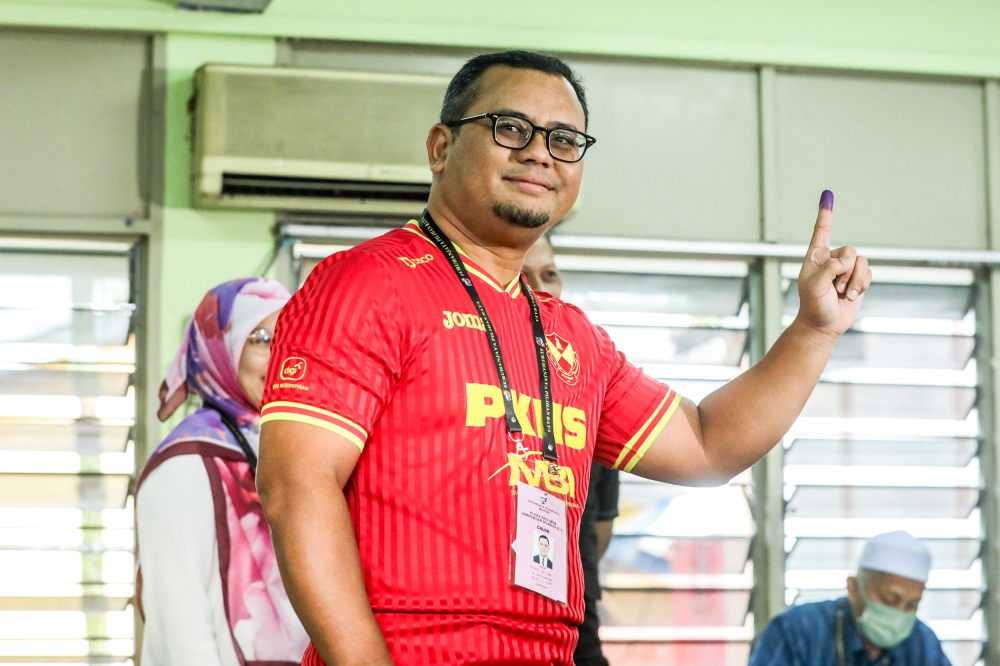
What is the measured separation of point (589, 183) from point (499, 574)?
348 centimetres

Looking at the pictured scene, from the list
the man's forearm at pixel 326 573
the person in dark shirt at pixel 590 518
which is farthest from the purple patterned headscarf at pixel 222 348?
the man's forearm at pixel 326 573

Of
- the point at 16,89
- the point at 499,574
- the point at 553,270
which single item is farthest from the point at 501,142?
the point at 16,89

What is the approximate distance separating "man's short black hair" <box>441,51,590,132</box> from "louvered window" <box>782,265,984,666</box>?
3405 millimetres

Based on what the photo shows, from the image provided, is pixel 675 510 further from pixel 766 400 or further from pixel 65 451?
pixel 766 400

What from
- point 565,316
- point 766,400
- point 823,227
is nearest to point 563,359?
point 565,316

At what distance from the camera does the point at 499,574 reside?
153cm

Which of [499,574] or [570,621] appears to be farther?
[570,621]

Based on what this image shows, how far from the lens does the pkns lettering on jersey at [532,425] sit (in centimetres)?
156

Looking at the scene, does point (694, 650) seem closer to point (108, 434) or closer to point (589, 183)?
point (589, 183)

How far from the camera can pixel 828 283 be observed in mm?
1827

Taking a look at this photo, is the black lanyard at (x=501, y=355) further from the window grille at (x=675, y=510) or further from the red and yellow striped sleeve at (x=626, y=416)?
the window grille at (x=675, y=510)

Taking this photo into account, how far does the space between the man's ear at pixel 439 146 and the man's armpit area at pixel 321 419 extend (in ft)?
1.72

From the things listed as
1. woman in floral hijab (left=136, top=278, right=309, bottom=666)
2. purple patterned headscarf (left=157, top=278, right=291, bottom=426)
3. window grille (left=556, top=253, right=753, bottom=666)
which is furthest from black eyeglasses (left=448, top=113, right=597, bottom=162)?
window grille (left=556, top=253, right=753, bottom=666)

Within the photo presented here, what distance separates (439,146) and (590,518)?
1625 millimetres
